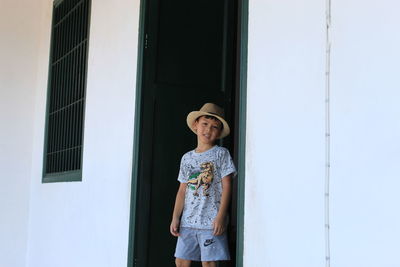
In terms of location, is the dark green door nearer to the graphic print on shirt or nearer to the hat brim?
the hat brim

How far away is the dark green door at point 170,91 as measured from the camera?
4.33 metres

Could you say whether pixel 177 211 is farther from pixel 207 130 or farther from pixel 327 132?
pixel 327 132

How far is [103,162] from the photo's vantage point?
5.05m

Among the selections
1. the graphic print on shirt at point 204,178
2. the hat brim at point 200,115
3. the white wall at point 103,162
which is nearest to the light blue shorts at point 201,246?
the graphic print on shirt at point 204,178

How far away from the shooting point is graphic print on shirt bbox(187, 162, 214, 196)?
12.0 ft

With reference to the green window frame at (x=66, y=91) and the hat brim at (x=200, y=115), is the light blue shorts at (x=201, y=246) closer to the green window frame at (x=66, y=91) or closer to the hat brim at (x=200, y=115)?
the hat brim at (x=200, y=115)

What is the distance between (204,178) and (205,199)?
0.41 ft

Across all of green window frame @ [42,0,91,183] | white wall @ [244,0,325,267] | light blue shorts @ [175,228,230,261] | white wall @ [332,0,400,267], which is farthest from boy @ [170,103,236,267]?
green window frame @ [42,0,91,183]

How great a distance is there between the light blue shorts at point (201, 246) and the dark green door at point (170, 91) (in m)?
0.64

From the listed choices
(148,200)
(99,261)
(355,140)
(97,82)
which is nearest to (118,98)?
(97,82)

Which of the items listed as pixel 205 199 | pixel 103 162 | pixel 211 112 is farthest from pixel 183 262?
pixel 103 162

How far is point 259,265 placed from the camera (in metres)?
2.95

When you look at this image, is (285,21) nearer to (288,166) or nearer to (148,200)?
(288,166)

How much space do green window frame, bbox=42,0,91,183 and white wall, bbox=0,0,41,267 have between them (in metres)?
0.49
